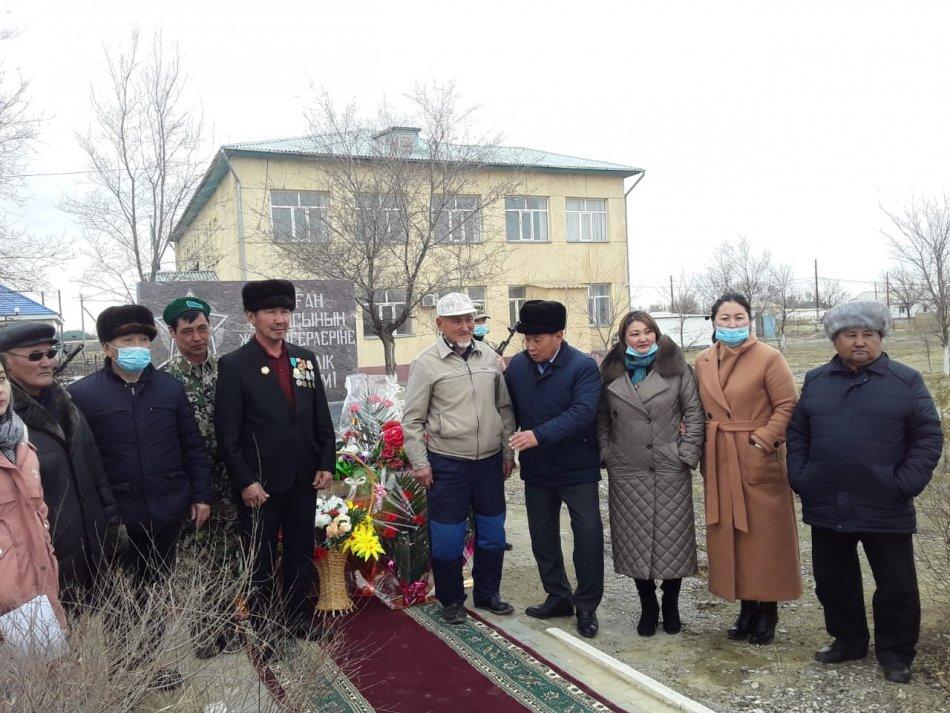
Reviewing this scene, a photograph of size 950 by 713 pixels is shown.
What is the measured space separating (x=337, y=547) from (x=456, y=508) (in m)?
0.76

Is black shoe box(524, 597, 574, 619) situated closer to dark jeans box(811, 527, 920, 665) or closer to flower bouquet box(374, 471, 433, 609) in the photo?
flower bouquet box(374, 471, 433, 609)

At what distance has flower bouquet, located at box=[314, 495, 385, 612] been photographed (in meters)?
4.36

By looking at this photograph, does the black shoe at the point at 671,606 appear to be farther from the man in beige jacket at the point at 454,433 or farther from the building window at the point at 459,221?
the building window at the point at 459,221

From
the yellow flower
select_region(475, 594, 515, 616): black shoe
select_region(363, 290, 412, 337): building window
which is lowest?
select_region(475, 594, 515, 616): black shoe

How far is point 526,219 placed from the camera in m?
24.3

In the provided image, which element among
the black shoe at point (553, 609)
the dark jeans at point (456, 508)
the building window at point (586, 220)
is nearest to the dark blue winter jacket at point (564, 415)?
the dark jeans at point (456, 508)

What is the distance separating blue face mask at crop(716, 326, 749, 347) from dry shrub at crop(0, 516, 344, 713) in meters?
2.46

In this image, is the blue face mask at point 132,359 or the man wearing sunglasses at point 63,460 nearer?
the man wearing sunglasses at point 63,460

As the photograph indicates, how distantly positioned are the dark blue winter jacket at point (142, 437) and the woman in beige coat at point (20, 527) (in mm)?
631

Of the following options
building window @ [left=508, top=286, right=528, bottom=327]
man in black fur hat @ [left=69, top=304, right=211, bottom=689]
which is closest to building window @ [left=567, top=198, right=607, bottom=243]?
building window @ [left=508, top=286, right=528, bottom=327]

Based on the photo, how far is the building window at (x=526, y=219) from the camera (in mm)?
24078

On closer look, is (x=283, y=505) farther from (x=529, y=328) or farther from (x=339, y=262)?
(x=339, y=262)

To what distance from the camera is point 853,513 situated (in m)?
3.35

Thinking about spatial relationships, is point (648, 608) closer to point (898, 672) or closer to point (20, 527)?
point (898, 672)
